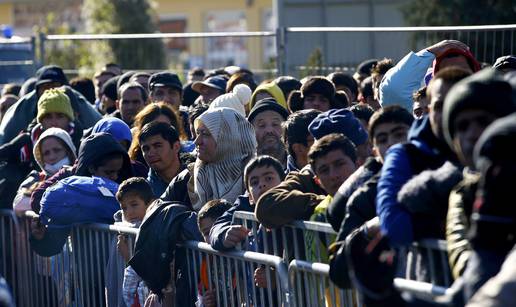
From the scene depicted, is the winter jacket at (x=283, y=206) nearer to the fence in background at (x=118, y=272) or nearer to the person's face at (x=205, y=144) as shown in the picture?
the fence in background at (x=118, y=272)

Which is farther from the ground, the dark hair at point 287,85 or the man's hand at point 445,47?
the man's hand at point 445,47

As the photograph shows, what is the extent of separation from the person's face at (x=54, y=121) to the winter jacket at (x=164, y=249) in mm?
3525

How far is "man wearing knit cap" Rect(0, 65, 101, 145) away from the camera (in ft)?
38.1

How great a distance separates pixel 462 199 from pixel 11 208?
632cm

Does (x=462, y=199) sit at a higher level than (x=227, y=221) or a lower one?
higher

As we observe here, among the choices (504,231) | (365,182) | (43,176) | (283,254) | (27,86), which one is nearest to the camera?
(504,231)

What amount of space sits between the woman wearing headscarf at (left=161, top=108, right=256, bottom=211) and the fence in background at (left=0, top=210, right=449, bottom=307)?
50 cm

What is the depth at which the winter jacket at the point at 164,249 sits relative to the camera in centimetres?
728

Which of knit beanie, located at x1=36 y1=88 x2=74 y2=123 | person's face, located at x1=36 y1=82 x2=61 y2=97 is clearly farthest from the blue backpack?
person's face, located at x1=36 y1=82 x2=61 y2=97

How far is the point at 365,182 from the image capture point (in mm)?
5449

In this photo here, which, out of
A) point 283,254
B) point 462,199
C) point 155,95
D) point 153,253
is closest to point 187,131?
point 155,95

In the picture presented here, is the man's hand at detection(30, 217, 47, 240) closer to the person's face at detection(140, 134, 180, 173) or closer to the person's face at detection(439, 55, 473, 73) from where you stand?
the person's face at detection(140, 134, 180, 173)

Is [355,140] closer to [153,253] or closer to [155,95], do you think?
[153,253]

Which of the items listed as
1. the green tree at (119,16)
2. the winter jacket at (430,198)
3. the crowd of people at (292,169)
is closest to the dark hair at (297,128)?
the crowd of people at (292,169)
